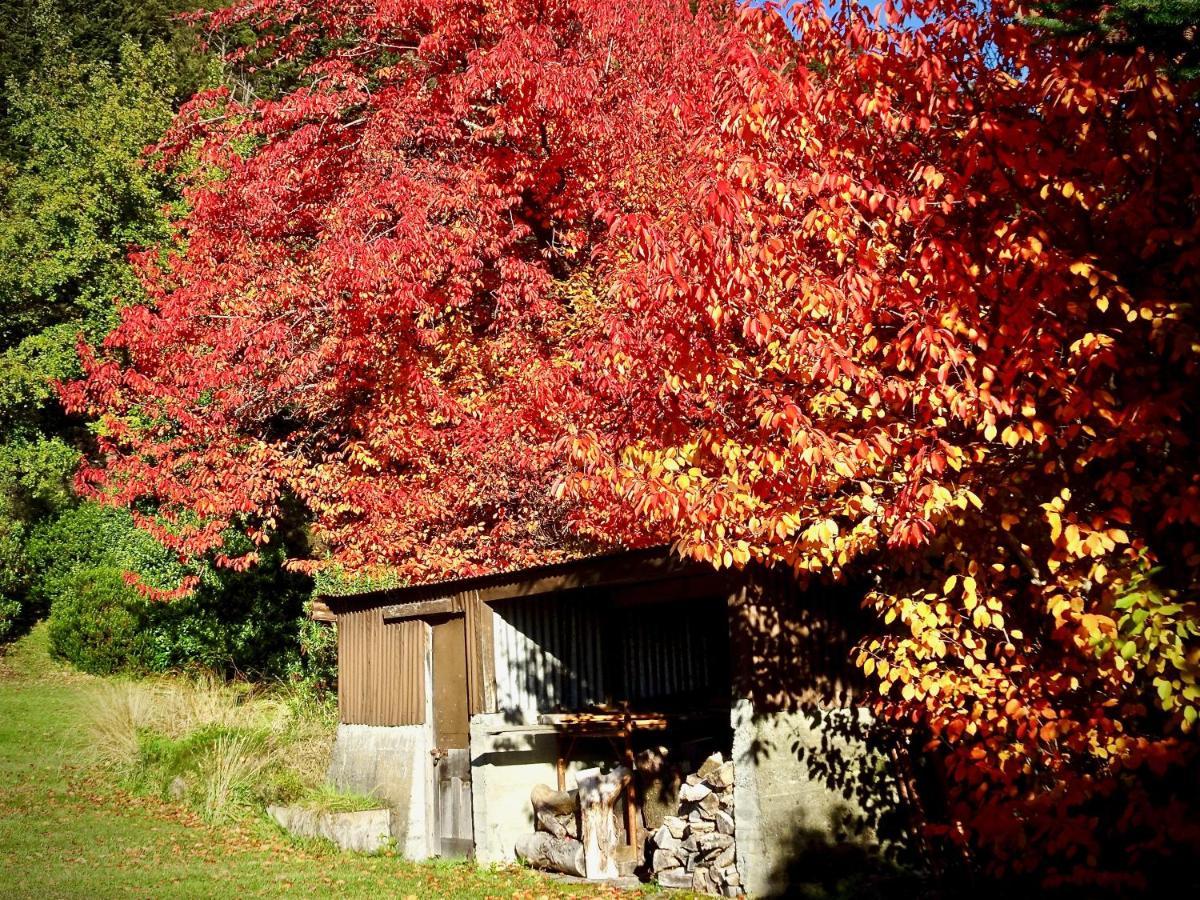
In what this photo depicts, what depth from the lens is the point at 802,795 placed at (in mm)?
10016

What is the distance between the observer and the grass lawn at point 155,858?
11.9 metres

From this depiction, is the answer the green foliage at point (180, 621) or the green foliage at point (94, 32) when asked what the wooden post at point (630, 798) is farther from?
the green foliage at point (94, 32)

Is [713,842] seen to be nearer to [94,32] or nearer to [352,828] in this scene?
[352,828]

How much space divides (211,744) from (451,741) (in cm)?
523

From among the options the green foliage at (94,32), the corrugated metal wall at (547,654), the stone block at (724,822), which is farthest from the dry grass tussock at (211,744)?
the green foliage at (94,32)

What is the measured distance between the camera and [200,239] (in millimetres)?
21422

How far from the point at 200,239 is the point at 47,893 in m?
13.4

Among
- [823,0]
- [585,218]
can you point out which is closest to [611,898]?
[823,0]

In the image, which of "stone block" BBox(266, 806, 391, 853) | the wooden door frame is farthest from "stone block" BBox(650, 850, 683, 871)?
"stone block" BBox(266, 806, 391, 853)

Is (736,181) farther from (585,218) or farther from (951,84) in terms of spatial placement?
(585,218)

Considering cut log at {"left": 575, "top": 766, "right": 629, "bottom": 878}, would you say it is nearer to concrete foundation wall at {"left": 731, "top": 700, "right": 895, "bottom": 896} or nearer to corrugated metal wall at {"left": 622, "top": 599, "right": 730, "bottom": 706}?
corrugated metal wall at {"left": 622, "top": 599, "right": 730, "bottom": 706}

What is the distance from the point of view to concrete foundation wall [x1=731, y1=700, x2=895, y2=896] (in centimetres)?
985

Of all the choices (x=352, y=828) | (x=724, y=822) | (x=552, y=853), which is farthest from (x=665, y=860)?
(x=352, y=828)

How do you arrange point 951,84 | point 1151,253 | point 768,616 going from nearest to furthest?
point 1151,253
point 951,84
point 768,616
